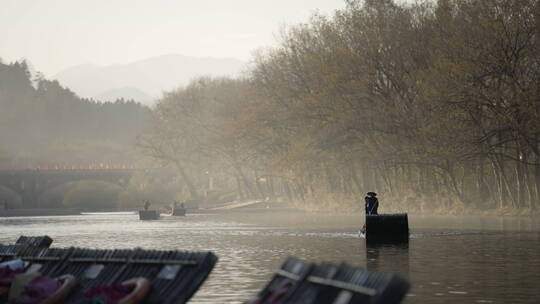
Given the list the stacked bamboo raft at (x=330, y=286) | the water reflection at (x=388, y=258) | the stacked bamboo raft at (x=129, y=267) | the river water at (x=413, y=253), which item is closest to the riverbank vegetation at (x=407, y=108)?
the river water at (x=413, y=253)

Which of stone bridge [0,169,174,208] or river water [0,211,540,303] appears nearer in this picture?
river water [0,211,540,303]

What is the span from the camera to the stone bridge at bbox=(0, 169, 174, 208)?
150 meters

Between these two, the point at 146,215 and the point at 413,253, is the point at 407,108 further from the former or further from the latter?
the point at 413,253

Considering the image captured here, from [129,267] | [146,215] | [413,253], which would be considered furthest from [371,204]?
[146,215]

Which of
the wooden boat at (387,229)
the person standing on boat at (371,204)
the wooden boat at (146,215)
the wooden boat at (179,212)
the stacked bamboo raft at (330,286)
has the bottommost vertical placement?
the stacked bamboo raft at (330,286)

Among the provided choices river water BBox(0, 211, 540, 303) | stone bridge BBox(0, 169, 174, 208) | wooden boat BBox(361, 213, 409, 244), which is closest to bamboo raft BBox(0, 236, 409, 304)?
river water BBox(0, 211, 540, 303)

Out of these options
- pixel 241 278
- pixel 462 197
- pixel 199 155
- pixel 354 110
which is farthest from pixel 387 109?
pixel 199 155

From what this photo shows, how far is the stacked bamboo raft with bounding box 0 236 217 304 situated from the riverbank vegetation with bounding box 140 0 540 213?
4897 cm

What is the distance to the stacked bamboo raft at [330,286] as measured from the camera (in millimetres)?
12281

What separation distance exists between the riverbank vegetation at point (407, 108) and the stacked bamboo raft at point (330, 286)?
5201 centimetres

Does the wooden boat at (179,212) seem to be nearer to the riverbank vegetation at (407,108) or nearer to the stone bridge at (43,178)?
the riverbank vegetation at (407,108)

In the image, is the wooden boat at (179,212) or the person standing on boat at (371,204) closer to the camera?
the person standing on boat at (371,204)

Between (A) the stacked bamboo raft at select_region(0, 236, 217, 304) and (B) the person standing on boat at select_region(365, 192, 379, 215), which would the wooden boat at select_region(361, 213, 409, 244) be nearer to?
(B) the person standing on boat at select_region(365, 192, 379, 215)

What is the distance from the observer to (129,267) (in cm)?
1770
